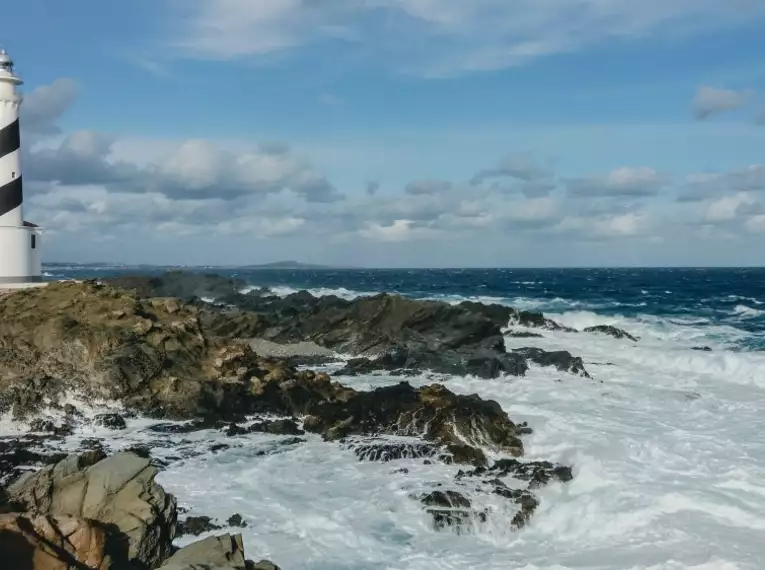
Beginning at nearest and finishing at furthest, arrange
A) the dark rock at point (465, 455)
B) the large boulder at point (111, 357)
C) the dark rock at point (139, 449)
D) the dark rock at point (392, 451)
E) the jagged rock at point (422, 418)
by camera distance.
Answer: the dark rock at point (465, 455) → the dark rock at point (139, 449) → the dark rock at point (392, 451) → the jagged rock at point (422, 418) → the large boulder at point (111, 357)

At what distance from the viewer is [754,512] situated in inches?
405

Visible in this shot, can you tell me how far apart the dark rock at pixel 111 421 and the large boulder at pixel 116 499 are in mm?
5696

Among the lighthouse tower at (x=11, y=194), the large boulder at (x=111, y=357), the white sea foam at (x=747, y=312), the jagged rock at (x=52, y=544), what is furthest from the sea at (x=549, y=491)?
the white sea foam at (x=747, y=312)

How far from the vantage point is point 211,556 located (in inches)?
269

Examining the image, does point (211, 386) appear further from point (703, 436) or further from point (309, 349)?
point (703, 436)

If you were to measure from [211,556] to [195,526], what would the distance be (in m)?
2.42

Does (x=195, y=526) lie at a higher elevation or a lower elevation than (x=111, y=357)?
lower

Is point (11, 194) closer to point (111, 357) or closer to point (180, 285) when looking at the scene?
point (111, 357)

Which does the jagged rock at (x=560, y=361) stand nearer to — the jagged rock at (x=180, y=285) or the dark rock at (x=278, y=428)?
the dark rock at (x=278, y=428)

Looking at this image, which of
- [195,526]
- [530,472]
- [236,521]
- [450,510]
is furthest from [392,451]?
[195,526]

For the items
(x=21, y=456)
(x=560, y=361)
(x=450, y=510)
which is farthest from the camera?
(x=560, y=361)

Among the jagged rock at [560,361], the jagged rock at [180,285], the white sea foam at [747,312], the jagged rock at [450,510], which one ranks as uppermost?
the jagged rock at [180,285]

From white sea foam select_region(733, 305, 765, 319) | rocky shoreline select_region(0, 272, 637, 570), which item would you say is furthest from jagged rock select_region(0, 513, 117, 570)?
white sea foam select_region(733, 305, 765, 319)

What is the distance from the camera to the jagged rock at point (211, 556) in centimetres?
660
